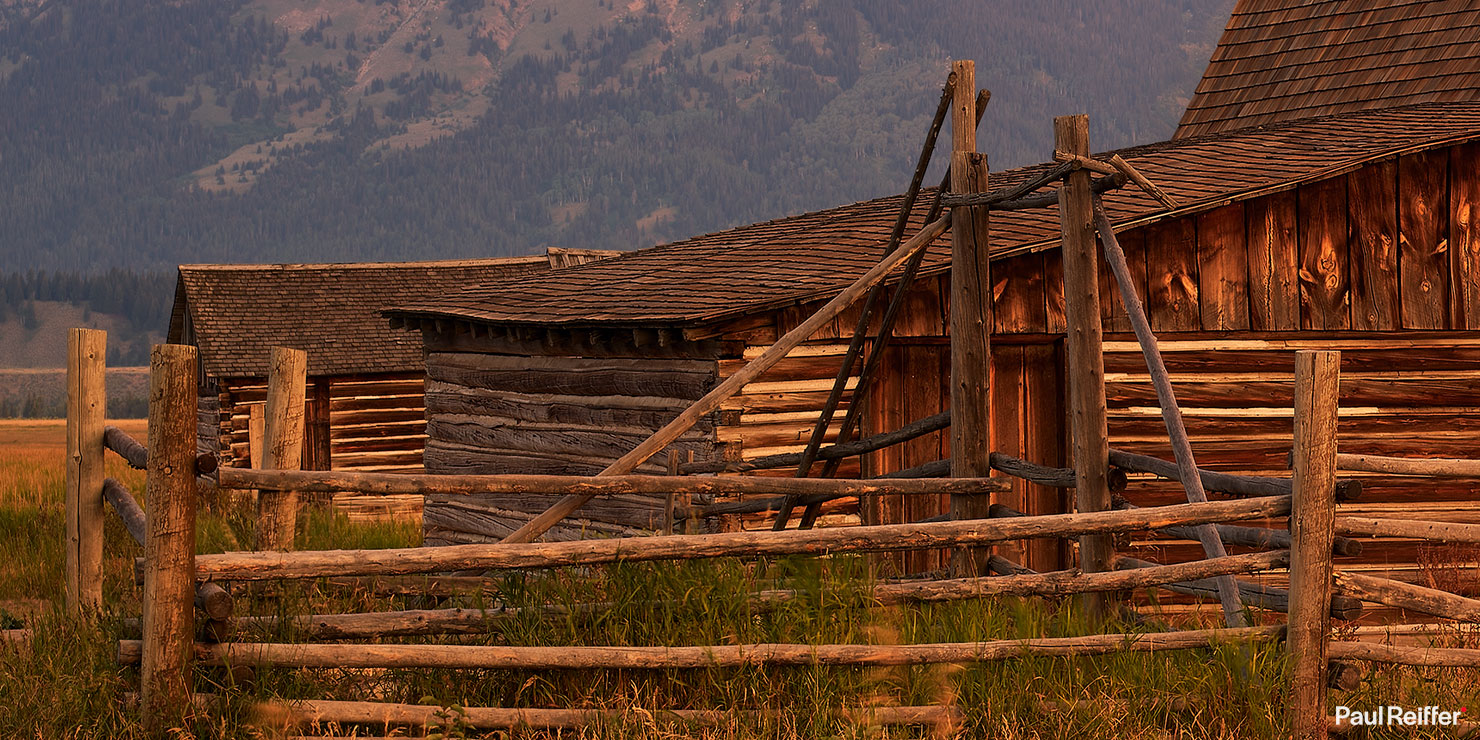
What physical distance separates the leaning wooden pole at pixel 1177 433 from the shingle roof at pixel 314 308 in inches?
711

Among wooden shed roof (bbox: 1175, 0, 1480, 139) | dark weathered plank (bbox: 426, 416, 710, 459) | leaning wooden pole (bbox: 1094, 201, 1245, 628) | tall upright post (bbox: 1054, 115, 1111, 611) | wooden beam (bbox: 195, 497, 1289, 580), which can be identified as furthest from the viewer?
wooden shed roof (bbox: 1175, 0, 1480, 139)

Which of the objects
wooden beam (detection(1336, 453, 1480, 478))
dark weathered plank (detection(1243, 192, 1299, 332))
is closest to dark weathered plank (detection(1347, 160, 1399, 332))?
dark weathered plank (detection(1243, 192, 1299, 332))

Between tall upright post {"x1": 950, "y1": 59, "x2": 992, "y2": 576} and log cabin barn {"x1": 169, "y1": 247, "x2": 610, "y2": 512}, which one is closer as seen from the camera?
tall upright post {"x1": 950, "y1": 59, "x2": 992, "y2": 576}

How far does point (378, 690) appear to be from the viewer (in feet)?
18.5

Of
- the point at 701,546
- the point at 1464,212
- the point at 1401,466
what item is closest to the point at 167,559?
the point at 701,546

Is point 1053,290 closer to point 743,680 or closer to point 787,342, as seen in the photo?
point 787,342

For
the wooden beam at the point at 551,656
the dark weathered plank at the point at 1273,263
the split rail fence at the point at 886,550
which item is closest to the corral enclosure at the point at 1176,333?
the dark weathered plank at the point at 1273,263

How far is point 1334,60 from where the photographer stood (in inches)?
616

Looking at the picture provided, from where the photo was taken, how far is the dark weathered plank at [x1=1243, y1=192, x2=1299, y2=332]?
1002cm

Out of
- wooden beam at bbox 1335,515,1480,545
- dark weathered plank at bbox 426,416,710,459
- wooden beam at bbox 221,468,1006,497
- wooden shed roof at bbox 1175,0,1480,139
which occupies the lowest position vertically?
wooden beam at bbox 1335,515,1480,545

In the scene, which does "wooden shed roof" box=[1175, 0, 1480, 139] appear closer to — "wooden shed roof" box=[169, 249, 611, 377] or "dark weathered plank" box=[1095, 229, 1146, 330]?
"dark weathered plank" box=[1095, 229, 1146, 330]

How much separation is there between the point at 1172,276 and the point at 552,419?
16.9 ft

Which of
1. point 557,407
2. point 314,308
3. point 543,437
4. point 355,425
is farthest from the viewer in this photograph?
point 314,308

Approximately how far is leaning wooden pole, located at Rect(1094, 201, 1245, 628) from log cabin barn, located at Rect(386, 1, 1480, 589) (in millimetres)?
2722
